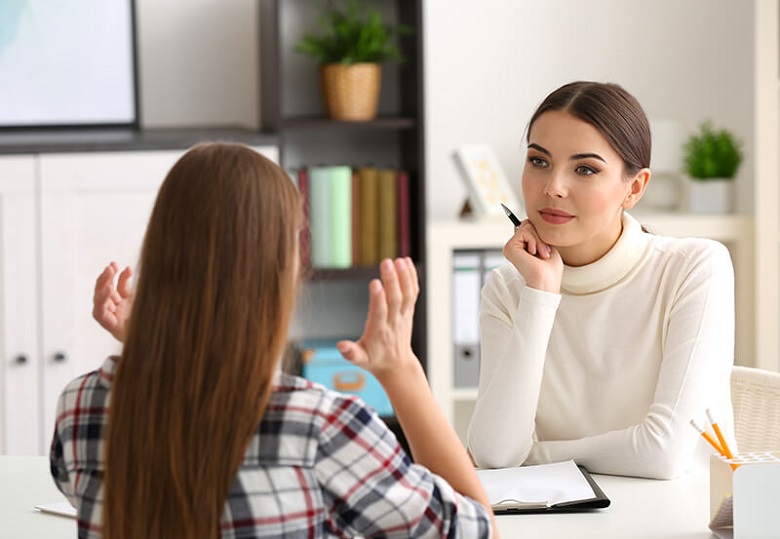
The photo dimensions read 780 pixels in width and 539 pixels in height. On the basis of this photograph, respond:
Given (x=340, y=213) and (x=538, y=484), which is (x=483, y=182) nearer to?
(x=340, y=213)

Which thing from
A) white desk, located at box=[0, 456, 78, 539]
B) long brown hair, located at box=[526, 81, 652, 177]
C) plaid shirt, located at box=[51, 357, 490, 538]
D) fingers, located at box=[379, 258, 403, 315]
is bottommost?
white desk, located at box=[0, 456, 78, 539]

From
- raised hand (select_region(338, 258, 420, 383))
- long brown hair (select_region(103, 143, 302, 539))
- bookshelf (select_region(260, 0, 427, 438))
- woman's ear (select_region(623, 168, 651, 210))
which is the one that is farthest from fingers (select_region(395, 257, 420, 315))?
bookshelf (select_region(260, 0, 427, 438))

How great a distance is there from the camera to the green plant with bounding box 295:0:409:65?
134 inches

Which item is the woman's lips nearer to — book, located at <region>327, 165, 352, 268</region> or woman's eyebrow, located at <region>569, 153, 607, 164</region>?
woman's eyebrow, located at <region>569, 153, 607, 164</region>

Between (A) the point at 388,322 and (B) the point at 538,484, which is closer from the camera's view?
(A) the point at 388,322

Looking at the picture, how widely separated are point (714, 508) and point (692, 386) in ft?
1.20

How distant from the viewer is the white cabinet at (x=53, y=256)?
3211mm

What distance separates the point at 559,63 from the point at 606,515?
8.16 ft

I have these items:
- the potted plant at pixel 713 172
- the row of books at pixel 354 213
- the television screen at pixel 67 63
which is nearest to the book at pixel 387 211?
the row of books at pixel 354 213

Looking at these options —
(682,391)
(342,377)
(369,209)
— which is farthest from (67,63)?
(682,391)

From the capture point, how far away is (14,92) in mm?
3547

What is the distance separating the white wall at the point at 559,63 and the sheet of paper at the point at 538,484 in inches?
83.4

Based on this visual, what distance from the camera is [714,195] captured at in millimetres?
3615

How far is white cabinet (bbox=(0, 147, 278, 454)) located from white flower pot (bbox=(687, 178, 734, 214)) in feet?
5.26
